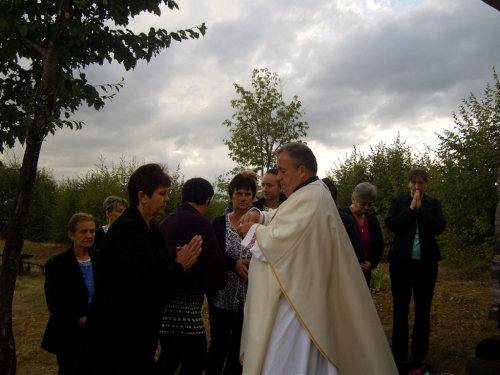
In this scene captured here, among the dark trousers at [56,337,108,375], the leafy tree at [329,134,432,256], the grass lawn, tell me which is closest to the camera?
the dark trousers at [56,337,108,375]

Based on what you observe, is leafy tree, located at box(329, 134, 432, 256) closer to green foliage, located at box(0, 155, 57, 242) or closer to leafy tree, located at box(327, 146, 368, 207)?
leafy tree, located at box(327, 146, 368, 207)

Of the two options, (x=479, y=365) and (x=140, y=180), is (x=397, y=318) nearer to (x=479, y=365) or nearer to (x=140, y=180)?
(x=479, y=365)

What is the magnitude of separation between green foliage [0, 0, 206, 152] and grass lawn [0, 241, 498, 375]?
316cm

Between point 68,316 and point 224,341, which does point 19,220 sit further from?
point 224,341

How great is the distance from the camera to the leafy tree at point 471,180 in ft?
33.7

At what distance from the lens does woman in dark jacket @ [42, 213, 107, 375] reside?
369cm

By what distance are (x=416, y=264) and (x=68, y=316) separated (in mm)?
3776

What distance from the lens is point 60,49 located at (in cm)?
440

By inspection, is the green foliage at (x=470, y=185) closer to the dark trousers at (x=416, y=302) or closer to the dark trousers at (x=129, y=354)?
the dark trousers at (x=416, y=302)

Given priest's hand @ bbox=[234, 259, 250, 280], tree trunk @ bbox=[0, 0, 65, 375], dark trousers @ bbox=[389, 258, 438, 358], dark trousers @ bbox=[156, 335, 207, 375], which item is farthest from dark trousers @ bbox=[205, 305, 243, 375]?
dark trousers @ bbox=[389, 258, 438, 358]

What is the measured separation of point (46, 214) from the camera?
993 inches

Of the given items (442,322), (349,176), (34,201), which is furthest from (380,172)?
(34,201)

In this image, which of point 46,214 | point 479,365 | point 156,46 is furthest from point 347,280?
point 46,214

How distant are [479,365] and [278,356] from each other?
2226 millimetres
